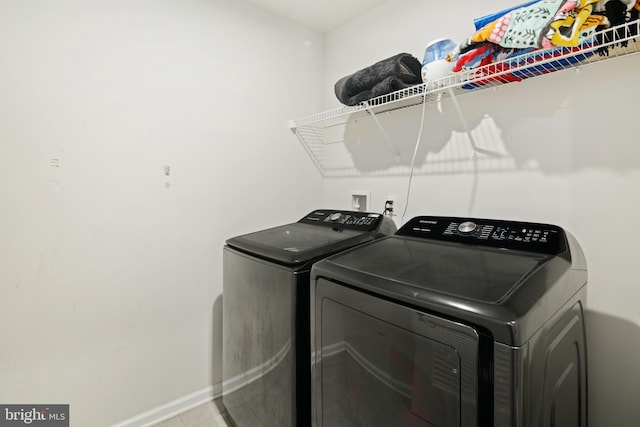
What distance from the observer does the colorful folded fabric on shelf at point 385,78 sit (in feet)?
4.96

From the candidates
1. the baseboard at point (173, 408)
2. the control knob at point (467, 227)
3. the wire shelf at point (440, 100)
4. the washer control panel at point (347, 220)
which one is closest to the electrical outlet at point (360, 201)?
the wire shelf at point (440, 100)

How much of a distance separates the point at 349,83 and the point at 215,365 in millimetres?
1831

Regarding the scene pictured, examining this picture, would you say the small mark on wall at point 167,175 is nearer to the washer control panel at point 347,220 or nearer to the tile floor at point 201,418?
the washer control panel at point 347,220

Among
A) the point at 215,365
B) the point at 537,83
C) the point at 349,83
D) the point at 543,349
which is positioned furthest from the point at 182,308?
the point at 537,83

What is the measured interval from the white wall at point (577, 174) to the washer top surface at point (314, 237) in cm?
39

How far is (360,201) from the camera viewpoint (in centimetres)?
211

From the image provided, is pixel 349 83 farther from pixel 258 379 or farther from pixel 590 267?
pixel 258 379

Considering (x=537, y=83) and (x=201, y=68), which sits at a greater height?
(x=201, y=68)

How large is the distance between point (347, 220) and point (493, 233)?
29.5 inches

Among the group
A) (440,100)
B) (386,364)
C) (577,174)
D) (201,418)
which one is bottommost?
(201,418)

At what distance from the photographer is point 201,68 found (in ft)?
5.84

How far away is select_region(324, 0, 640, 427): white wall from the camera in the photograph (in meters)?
1.11

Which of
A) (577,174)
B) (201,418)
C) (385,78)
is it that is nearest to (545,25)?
(577,174)

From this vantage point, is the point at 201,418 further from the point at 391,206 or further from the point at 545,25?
the point at 545,25
